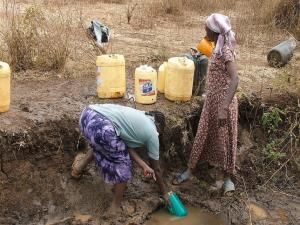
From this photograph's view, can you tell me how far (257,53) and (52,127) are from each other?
13.5 ft

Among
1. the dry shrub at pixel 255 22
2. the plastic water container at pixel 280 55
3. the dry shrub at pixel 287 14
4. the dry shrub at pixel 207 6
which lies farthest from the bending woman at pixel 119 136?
the dry shrub at pixel 207 6

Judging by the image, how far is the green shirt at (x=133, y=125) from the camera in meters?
3.74

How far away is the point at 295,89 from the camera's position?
5.75 meters

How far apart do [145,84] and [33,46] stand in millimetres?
1772

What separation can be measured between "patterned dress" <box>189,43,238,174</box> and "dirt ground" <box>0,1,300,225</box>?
36 centimetres

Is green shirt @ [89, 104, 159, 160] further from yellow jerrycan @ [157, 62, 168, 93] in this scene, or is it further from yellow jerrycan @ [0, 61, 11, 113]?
yellow jerrycan @ [157, 62, 168, 93]

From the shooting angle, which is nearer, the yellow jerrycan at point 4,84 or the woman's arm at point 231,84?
the woman's arm at point 231,84

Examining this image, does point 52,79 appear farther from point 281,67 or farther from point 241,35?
point 241,35

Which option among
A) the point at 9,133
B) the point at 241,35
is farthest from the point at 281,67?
the point at 9,133

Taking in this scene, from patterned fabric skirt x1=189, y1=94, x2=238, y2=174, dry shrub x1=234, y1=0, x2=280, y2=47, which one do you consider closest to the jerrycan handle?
patterned fabric skirt x1=189, y1=94, x2=238, y2=174

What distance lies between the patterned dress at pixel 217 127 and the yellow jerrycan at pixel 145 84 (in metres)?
0.71

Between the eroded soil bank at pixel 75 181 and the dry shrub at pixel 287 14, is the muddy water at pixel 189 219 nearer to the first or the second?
the eroded soil bank at pixel 75 181

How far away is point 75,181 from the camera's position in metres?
4.47

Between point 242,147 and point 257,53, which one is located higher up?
point 257,53
